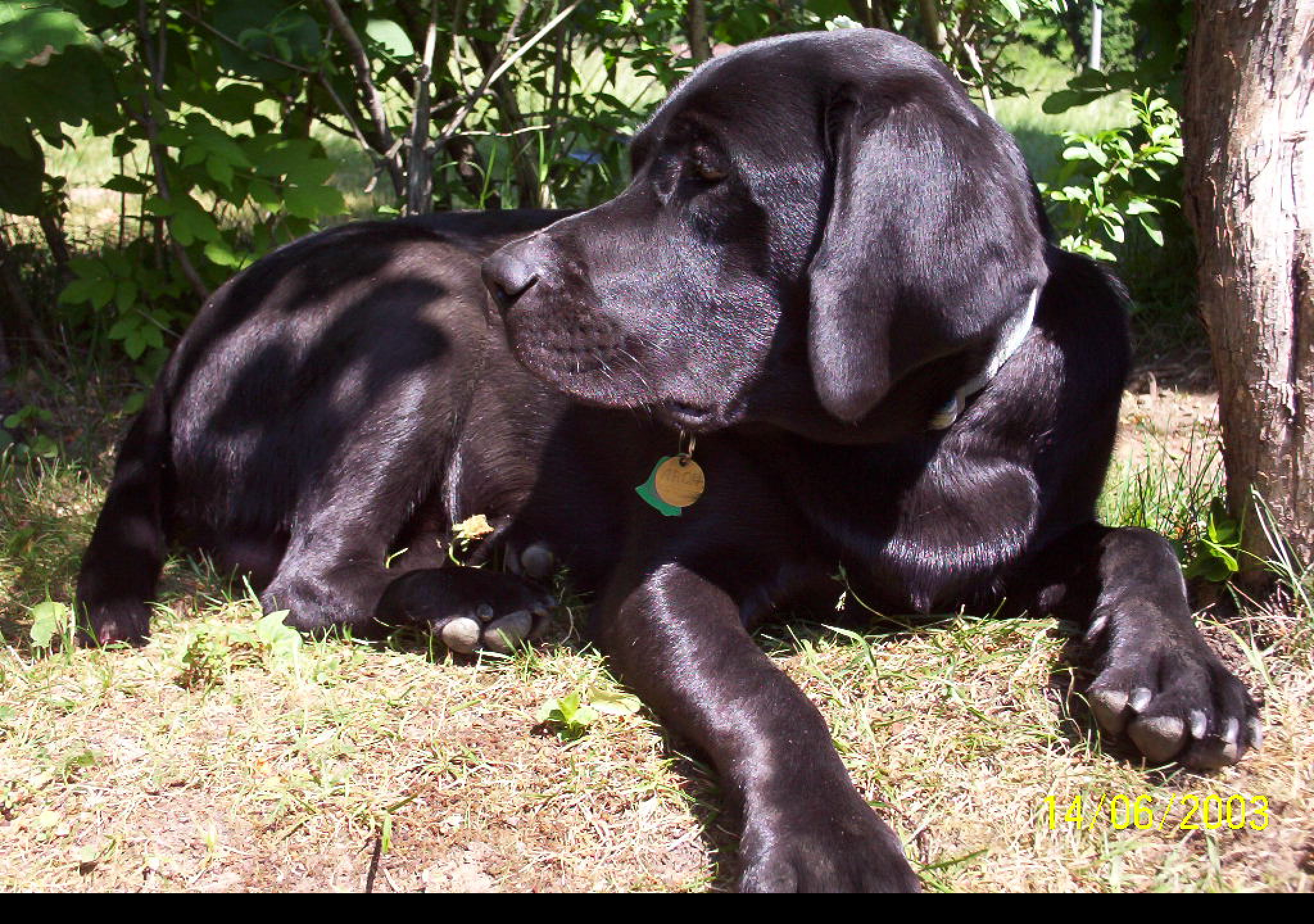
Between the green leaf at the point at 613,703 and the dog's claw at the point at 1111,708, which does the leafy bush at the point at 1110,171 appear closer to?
the dog's claw at the point at 1111,708

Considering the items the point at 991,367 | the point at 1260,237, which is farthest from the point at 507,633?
the point at 1260,237

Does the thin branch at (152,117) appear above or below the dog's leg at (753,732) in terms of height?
above

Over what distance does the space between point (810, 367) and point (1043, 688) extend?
0.72 metres

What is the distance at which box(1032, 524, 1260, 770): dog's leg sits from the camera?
6.36ft

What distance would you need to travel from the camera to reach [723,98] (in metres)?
2.23

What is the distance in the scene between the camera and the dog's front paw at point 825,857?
5.57 ft

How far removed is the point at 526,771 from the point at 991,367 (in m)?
1.07

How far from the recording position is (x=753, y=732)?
77.5 inches

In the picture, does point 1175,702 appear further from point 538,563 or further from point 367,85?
point 367,85

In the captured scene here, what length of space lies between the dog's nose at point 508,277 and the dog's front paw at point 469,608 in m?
0.62

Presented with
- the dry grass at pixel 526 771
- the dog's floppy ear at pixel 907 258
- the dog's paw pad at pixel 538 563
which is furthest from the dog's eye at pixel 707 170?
the dog's paw pad at pixel 538 563

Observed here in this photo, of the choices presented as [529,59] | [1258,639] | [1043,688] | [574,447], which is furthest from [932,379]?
[529,59]

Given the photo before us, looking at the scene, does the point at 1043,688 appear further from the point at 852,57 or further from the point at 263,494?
the point at 263,494
